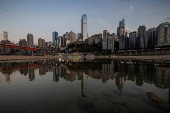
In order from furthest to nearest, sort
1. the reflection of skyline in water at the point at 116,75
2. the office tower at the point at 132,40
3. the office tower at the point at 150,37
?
1. the office tower at the point at 132,40
2. the office tower at the point at 150,37
3. the reflection of skyline in water at the point at 116,75

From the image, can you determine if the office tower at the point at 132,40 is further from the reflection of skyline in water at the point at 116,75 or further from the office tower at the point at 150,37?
the reflection of skyline in water at the point at 116,75

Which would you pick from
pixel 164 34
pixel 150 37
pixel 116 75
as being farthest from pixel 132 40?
pixel 116 75

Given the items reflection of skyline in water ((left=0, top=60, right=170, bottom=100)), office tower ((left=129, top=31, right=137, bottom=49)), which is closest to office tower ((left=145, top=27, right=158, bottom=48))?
office tower ((left=129, top=31, right=137, bottom=49))

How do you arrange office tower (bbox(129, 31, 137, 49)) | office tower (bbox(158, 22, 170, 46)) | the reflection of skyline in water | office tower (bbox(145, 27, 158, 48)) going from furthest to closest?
1. office tower (bbox(129, 31, 137, 49))
2. office tower (bbox(145, 27, 158, 48))
3. office tower (bbox(158, 22, 170, 46))
4. the reflection of skyline in water

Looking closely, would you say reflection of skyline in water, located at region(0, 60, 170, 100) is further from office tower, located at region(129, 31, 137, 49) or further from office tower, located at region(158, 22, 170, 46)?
office tower, located at region(129, 31, 137, 49)

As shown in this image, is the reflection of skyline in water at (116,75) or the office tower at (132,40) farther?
the office tower at (132,40)

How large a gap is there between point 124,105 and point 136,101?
3.72 ft

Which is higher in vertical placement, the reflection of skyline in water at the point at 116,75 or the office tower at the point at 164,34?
the office tower at the point at 164,34

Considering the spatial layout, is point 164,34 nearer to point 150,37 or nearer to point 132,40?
point 150,37

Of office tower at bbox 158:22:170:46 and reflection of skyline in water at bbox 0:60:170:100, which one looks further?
office tower at bbox 158:22:170:46

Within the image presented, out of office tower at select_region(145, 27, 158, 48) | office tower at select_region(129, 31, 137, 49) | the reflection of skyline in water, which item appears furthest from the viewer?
office tower at select_region(129, 31, 137, 49)

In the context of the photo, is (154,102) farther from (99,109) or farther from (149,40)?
(149,40)

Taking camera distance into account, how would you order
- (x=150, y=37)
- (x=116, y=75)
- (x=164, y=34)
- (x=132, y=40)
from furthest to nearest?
1. (x=132, y=40)
2. (x=150, y=37)
3. (x=164, y=34)
4. (x=116, y=75)

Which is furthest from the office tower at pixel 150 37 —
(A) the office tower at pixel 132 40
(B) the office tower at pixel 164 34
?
(B) the office tower at pixel 164 34
